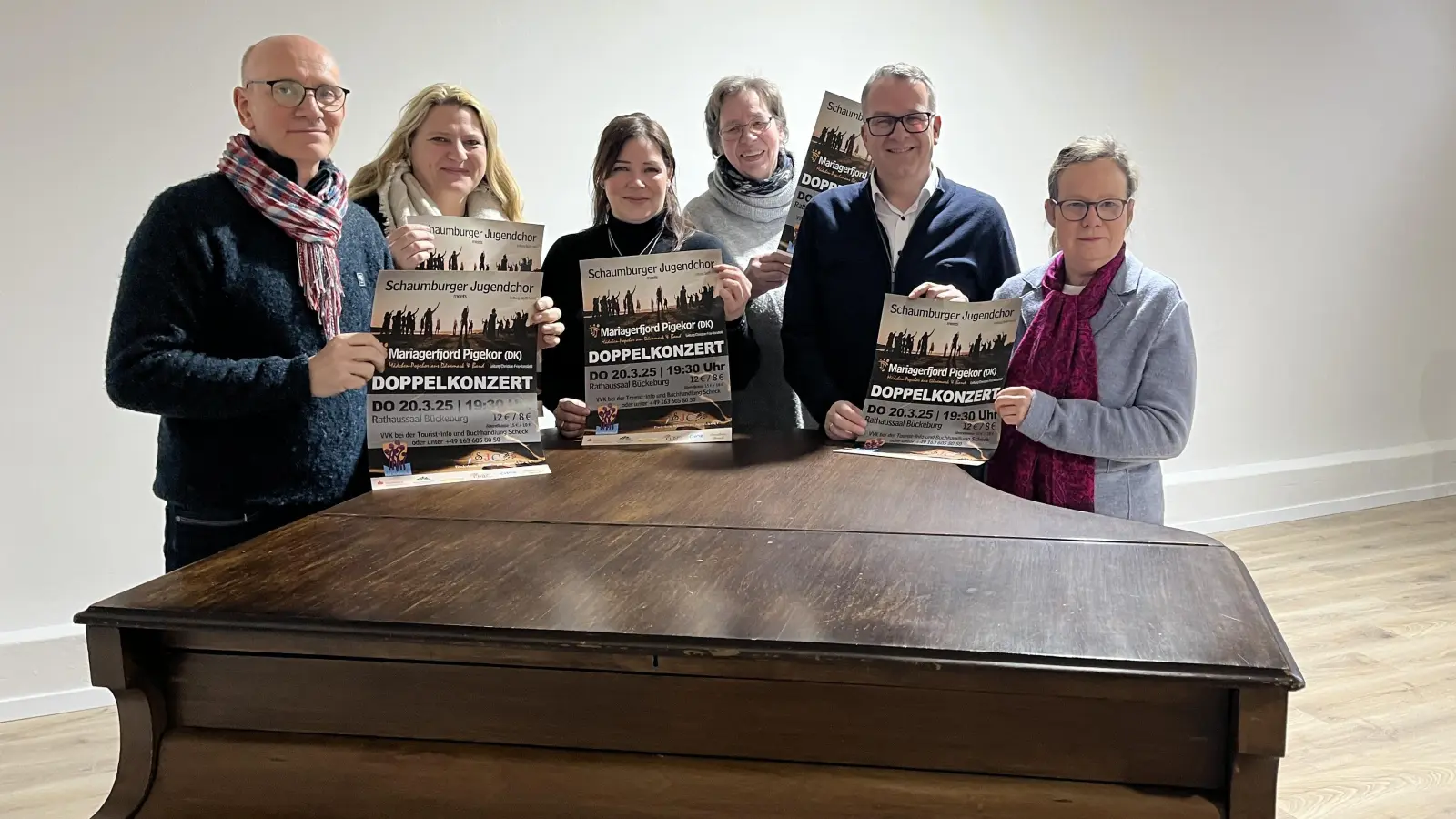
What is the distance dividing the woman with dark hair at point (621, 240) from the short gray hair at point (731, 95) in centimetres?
41

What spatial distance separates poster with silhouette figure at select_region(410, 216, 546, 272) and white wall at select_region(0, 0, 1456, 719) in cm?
164

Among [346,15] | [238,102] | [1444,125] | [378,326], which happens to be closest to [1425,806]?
[378,326]

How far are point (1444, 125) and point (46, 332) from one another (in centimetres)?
518

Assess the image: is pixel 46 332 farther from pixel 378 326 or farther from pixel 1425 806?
pixel 1425 806

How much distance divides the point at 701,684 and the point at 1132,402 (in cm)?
101

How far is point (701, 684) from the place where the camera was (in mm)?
1095

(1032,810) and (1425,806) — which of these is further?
(1425,806)

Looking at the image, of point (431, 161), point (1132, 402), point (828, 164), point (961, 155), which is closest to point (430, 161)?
point (431, 161)

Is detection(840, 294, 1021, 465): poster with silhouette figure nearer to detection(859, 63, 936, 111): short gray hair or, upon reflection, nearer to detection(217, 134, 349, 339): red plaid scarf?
detection(859, 63, 936, 111): short gray hair

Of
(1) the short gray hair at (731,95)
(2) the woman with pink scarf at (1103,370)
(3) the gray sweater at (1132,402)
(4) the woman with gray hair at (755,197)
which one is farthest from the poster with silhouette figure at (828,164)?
(3) the gray sweater at (1132,402)

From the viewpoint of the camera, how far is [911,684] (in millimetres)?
1050

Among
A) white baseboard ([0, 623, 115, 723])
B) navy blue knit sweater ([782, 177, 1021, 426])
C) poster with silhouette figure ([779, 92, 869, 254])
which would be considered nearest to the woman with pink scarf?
navy blue knit sweater ([782, 177, 1021, 426])

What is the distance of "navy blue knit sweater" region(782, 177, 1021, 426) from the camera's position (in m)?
2.12

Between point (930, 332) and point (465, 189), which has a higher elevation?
point (465, 189)
